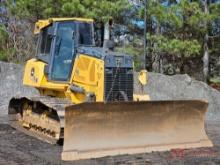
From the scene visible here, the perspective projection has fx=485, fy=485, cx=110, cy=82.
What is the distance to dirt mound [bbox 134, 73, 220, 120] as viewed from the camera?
17078mm

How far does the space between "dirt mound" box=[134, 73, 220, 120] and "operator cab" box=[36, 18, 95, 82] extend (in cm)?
729

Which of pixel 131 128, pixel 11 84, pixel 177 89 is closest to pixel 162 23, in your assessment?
pixel 177 89

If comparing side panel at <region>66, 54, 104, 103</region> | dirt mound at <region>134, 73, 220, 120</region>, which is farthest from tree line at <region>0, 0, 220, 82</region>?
side panel at <region>66, 54, 104, 103</region>

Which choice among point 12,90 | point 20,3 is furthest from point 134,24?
point 12,90

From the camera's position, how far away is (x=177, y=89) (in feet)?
57.5

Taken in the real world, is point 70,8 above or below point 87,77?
above

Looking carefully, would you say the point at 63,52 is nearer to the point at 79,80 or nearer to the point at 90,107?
the point at 79,80

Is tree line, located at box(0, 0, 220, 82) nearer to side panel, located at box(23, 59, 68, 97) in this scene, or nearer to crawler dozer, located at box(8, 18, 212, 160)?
side panel, located at box(23, 59, 68, 97)

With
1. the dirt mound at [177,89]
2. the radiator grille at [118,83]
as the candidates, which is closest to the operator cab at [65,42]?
the radiator grille at [118,83]

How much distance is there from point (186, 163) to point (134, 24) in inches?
580

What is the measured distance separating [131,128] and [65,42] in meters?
2.51

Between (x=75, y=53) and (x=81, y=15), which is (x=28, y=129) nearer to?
(x=75, y=53)

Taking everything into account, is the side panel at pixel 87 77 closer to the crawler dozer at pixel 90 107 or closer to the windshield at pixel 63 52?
the crawler dozer at pixel 90 107

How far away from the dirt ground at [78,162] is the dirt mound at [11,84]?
6.67 m
